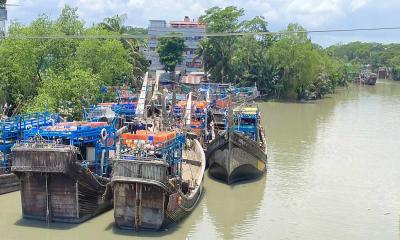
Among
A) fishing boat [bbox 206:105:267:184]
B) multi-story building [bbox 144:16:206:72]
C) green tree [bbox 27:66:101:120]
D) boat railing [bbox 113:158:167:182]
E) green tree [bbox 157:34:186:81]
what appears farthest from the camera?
multi-story building [bbox 144:16:206:72]

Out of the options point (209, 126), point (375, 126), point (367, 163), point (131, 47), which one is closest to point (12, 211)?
point (209, 126)

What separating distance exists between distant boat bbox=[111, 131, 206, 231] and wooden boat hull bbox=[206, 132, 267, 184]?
5154 millimetres

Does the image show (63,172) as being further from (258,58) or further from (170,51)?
(170,51)

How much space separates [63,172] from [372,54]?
136839mm

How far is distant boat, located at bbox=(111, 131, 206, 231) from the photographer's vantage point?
1705 cm

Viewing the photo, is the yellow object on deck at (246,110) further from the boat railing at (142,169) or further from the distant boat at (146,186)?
the boat railing at (142,169)

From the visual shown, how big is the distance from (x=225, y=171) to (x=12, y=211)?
955 cm

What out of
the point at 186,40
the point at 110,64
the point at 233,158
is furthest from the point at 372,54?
the point at 233,158

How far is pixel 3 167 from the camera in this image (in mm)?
21641

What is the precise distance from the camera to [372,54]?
142250 mm

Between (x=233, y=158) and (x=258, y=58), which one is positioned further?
(x=258, y=58)

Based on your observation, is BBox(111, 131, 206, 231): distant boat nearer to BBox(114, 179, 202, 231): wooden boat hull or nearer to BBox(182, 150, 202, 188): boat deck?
BBox(114, 179, 202, 231): wooden boat hull

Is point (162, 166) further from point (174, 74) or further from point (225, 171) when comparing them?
point (174, 74)

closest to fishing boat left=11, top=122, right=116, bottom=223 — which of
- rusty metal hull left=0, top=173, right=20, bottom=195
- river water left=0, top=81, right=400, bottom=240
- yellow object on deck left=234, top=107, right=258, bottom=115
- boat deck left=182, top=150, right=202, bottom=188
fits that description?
river water left=0, top=81, right=400, bottom=240
